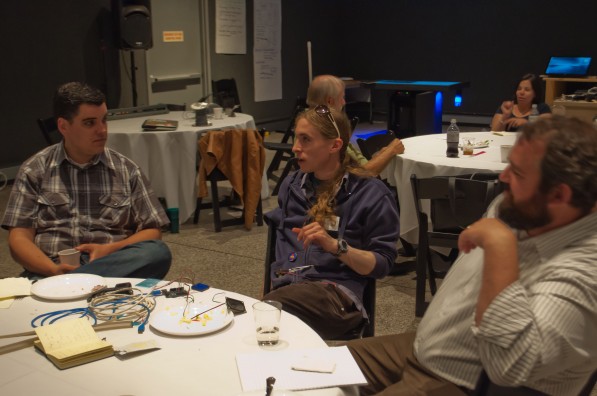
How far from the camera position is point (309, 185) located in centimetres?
254

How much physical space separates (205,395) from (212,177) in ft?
12.9

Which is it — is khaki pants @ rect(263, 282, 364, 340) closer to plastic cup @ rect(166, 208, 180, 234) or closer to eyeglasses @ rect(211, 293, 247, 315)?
eyeglasses @ rect(211, 293, 247, 315)

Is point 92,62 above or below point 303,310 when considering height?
above

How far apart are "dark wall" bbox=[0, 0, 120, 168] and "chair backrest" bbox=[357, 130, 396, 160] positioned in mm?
4074

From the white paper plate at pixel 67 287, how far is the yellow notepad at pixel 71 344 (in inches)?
8.3

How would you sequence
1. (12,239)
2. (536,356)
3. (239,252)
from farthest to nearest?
(239,252) → (12,239) → (536,356)

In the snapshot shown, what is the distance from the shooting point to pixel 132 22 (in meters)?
7.23

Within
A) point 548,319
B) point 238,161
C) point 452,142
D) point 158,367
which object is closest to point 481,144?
point 452,142

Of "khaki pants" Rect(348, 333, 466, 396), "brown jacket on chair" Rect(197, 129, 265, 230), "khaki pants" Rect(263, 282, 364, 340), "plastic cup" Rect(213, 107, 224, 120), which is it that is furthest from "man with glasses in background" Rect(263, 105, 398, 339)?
"plastic cup" Rect(213, 107, 224, 120)

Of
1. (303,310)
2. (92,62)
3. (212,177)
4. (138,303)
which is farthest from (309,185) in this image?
(92,62)

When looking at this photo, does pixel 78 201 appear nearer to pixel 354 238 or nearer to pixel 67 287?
pixel 67 287

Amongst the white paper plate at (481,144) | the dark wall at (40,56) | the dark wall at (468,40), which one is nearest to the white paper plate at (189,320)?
the white paper plate at (481,144)

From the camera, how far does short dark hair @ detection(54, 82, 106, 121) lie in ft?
8.93

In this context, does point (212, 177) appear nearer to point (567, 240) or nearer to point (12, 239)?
point (12, 239)
